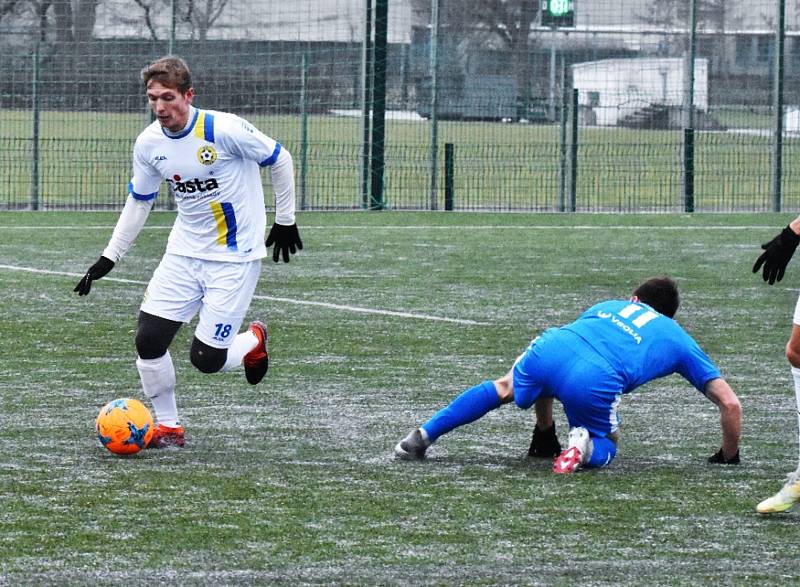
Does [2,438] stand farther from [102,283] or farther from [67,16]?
[67,16]

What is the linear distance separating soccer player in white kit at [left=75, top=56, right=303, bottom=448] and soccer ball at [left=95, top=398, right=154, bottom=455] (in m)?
0.22

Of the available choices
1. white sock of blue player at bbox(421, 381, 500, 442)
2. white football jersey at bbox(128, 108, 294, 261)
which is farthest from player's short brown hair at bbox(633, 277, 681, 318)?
white football jersey at bbox(128, 108, 294, 261)

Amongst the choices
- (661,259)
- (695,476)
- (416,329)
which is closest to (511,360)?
(416,329)

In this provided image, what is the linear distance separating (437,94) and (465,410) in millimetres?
15833

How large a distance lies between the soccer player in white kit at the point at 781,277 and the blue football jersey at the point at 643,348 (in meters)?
0.59

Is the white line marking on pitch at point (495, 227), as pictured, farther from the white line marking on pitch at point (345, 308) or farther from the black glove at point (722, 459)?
the black glove at point (722, 459)

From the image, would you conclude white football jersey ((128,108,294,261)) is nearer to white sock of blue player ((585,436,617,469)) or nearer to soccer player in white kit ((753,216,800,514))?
white sock of blue player ((585,436,617,469))

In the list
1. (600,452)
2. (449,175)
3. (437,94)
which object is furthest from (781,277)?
(437,94)

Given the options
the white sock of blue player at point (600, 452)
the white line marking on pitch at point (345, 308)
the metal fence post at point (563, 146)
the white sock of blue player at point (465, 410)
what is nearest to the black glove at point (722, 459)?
the white sock of blue player at point (600, 452)

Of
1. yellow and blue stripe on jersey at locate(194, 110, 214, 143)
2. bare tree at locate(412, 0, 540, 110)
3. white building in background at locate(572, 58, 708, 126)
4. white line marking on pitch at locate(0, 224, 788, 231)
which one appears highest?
bare tree at locate(412, 0, 540, 110)

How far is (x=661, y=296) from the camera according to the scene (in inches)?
254

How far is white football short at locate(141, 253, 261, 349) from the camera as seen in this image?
22.7 feet

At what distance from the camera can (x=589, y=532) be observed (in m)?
5.21

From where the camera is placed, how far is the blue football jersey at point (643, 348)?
6199 millimetres
